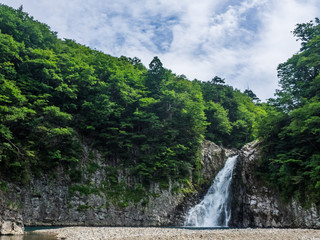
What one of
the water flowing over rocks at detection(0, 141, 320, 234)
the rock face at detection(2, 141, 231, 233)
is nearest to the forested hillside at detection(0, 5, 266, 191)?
the rock face at detection(2, 141, 231, 233)

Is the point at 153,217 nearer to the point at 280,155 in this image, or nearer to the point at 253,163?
the point at 253,163

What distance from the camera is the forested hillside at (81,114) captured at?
826 inches

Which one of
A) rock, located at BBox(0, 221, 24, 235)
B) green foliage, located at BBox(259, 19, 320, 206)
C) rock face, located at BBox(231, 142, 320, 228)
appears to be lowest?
rock, located at BBox(0, 221, 24, 235)

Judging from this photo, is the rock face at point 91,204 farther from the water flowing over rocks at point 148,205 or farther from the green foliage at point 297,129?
the green foliage at point 297,129

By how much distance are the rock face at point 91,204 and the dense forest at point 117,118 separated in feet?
3.00

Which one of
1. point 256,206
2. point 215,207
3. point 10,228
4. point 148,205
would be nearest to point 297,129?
point 256,206

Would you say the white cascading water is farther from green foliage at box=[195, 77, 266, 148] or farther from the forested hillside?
green foliage at box=[195, 77, 266, 148]

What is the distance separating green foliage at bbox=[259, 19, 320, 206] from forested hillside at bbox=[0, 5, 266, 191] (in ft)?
8.52

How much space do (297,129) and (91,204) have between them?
1872 cm

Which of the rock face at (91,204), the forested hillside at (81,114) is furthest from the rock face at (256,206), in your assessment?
the rock face at (91,204)

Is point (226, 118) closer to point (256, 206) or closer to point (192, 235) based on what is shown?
point (256, 206)

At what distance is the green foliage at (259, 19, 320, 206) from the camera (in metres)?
19.5

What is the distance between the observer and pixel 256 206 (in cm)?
2302

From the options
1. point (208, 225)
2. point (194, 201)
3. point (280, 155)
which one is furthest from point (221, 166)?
point (280, 155)
